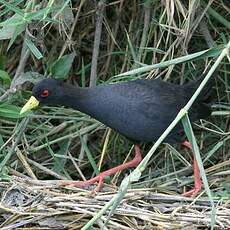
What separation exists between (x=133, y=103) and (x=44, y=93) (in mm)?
399

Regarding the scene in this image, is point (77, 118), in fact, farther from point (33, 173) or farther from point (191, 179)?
point (191, 179)

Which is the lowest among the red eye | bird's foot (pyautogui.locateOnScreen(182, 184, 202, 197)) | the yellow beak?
bird's foot (pyautogui.locateOnScreen(182, 184, 202, 197))

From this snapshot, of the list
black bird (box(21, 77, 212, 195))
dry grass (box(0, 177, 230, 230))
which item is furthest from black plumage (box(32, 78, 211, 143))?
dry grass (box(0, 177, 230, 230))

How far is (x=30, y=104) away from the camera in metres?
3.47

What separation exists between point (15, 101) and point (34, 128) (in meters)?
0.17

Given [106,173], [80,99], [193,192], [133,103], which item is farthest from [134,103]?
[193,192]

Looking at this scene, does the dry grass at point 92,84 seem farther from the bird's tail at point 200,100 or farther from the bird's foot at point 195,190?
the bird's tail at point 200,100

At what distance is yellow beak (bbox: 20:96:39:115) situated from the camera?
3467mm

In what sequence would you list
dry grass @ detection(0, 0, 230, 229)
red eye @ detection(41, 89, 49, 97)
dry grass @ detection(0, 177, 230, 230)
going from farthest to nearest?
red eye @ detection(41, 89, 49, 97) < dry grass @ detection(0, 0, 230, 229) < dry grass @ detection(0, 177, 230, 230)

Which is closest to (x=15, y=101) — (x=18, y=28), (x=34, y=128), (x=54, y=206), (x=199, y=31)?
(x=34, y=128)

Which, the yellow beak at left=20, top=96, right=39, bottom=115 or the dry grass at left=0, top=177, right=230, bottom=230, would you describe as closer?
the dry grass at left=0, top=177, right=230, bottom=230

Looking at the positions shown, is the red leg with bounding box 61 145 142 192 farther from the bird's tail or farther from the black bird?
the bird's tail

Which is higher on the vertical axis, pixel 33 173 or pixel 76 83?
pixel 76 83

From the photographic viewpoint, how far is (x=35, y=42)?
11.9 feet
